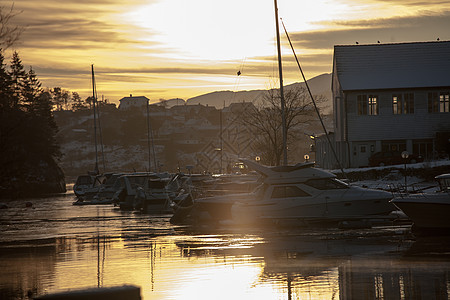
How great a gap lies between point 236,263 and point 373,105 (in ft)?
136

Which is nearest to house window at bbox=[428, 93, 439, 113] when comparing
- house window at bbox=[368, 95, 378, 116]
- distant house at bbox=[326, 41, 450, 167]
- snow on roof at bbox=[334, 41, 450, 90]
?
distant house at bbox=[326, 41, 450, 167]

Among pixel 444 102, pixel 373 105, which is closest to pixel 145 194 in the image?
pixel 373 105

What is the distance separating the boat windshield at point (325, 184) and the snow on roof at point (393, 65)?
29.2 m

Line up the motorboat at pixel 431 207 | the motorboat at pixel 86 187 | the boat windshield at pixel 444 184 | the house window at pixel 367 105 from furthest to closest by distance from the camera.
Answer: the motorboat at pixel 86 187 < the house window at pixel 367 105 < the boat windshield at pixel 444 184 < the motorboat at pixel 431 207

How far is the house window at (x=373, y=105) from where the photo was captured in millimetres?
59125

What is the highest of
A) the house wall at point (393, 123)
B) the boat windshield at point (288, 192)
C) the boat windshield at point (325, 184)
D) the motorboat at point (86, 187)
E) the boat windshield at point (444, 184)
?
the house wall at point (393, 123)

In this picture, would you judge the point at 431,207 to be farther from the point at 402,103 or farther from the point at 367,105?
the point at 402,103

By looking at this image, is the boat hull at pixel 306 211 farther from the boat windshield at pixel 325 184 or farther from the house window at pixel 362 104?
the house window at pixel 362 104

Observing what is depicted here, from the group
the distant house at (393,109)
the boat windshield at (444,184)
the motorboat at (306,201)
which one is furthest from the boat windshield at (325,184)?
the distant house at (393,109)

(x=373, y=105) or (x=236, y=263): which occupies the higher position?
(x=373, y=105)

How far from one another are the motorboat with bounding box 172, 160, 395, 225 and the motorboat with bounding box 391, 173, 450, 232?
193 inches

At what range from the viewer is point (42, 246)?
26328 mm

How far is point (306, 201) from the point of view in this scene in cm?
3033

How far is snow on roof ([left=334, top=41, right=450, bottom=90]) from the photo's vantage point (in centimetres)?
5909
